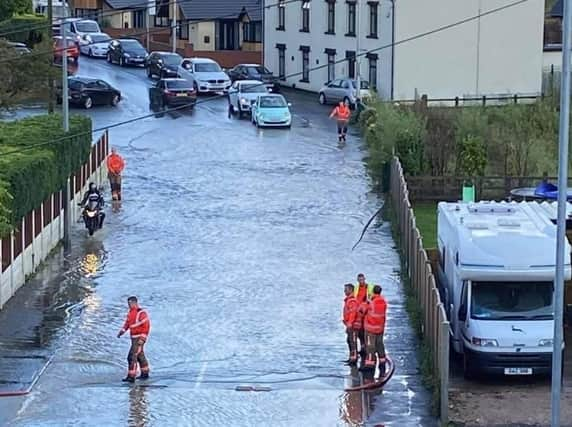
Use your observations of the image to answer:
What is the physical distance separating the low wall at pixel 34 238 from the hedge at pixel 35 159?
37 centimetres

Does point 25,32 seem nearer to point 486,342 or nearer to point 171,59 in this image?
point 171,59

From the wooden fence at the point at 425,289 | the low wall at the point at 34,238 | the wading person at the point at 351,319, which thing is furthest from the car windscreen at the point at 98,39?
the wading person at the point at 351,319

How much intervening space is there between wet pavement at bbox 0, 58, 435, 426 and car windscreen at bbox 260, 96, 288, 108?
204 inches

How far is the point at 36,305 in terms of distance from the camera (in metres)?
28.7

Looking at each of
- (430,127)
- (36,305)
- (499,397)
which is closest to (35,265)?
(36,305)

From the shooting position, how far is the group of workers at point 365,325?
23.1m

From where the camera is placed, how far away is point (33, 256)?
31.6m

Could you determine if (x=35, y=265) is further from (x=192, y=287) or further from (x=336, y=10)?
(x=336, y=10)

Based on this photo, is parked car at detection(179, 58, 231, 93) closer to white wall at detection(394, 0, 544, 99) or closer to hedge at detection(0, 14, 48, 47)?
hedge at detection(0, 14, 48, 47)

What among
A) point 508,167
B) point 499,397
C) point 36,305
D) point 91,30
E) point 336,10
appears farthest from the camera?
point 91,30

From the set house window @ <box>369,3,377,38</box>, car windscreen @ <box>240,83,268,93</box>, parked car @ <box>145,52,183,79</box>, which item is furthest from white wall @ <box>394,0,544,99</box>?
parked car @ <box>145,52,183,79</box>

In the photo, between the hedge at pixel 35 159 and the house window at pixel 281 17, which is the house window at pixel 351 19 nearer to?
the house window at pixel 281 17

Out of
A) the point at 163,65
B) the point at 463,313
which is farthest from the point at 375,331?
the point at 163,65

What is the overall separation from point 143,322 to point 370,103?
3008cm
